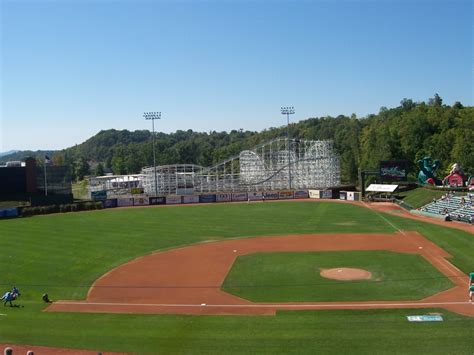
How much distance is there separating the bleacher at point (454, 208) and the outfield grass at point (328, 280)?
55.4ft

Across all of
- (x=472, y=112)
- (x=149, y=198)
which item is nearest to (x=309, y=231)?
(x=149, y=198)

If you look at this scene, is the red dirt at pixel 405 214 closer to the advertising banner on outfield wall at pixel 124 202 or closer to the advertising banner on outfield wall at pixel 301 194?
the advertising banner on outfield wall at pixel 301 194

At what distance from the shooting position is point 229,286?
89.8 ft

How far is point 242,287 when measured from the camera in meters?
27.0

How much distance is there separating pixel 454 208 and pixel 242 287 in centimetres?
3396

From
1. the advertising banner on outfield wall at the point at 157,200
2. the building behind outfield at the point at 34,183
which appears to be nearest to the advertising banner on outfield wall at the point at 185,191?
the advertising banner on outfield wall at the point at 157,200

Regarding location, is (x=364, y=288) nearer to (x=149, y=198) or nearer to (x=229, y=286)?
(x=229, y=286)

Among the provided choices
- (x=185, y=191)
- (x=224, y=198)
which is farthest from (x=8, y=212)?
(x=185, y=191)

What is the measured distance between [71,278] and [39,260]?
22.1ft

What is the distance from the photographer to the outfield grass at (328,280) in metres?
24.5

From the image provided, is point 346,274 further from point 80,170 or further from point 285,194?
point 80,170

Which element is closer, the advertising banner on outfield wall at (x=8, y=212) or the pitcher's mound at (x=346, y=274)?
the pitcher's mound at (x=346, y=274)

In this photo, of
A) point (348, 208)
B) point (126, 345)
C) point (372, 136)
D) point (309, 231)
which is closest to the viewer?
point (126, 345)

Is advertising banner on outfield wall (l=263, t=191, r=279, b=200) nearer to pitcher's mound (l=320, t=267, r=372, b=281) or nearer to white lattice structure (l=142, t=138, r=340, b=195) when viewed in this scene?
white lattice structure (l=142, t=138, r=340, b=195)
